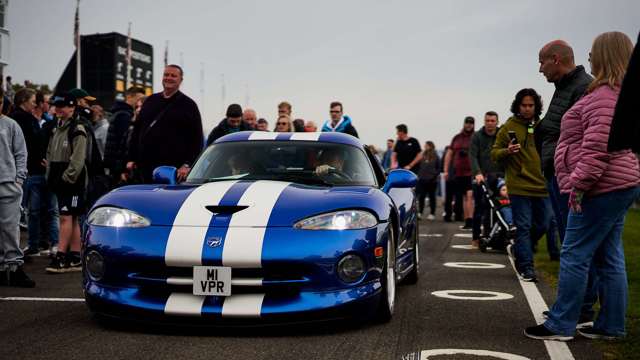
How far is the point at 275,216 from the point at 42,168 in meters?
5.85

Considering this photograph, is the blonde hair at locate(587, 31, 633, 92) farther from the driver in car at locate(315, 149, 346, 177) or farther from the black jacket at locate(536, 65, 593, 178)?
the driver in car at locate(315, 149, 346, 177)

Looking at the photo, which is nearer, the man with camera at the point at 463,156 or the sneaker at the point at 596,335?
the sneaker at the point at 596,335

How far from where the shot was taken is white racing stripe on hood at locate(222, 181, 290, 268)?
17.2 ft

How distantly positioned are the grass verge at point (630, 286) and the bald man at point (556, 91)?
89cm

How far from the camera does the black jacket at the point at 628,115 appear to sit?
341 centimetres

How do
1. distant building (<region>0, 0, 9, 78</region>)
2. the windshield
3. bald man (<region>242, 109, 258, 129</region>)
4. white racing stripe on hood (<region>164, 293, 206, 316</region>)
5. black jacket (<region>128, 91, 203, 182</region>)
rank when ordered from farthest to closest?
distant building (<region>0, 0, 9, 78</region>) < bald man (<region>242, 109, 258, 129</region>) < black jacket (<region>128, 91, 203, 182</region>) < the windshield < white racing stripe on hood (<region>164, 293, 206, 316</region>)

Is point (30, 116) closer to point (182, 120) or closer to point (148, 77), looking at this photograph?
point (182, 120)

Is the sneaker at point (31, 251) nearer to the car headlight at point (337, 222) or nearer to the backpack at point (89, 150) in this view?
the backpack at point (89, 150)

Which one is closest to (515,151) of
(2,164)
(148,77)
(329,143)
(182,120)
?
(329,143)

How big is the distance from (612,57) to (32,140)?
23.8 ft

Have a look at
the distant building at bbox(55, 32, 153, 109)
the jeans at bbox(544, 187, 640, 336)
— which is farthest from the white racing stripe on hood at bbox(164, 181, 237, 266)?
the distant building at bbox(55, 32, 153, 109)

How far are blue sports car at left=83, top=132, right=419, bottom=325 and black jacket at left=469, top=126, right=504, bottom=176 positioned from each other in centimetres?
658

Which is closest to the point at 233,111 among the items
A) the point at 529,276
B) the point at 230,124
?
the point at 230,124

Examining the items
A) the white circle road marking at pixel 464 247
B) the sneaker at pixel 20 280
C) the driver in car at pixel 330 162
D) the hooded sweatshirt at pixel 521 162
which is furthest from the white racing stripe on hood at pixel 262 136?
the white circle road marking at pixel 464 247
